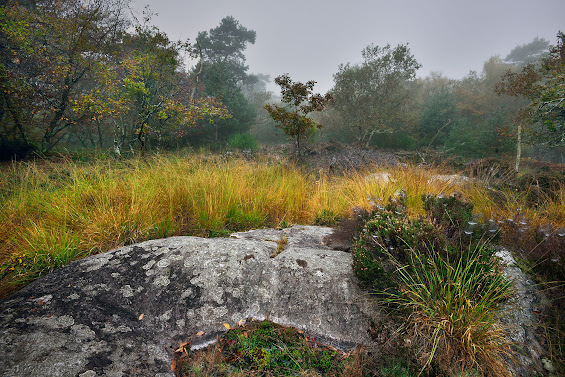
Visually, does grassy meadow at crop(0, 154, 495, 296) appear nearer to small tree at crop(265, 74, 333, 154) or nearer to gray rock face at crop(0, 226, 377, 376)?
gray rock face at crop(0, 226, 377, 376)

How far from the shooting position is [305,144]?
433 inches

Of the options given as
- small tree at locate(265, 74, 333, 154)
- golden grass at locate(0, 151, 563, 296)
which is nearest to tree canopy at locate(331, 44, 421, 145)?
small tree at locate(265, 74, 333, 154)

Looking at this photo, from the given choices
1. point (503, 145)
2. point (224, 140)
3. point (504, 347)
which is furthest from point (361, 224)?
point (224, 140)

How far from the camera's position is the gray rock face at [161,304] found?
1291 millimetres

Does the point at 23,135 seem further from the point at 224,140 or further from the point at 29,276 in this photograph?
the point at 224,140

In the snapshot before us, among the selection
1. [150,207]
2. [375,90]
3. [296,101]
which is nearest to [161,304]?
[150,207]

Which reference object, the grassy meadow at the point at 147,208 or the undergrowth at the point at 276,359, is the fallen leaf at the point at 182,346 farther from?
A: the grassy meadow at the point at 147,208

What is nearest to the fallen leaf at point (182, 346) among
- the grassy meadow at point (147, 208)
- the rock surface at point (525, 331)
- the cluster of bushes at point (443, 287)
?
the cluster of bushes at point (443, 287)

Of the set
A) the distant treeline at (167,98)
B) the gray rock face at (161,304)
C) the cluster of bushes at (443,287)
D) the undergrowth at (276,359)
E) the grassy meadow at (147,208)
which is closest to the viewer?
the gray rock face at (161,304)

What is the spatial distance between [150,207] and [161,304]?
167 cm

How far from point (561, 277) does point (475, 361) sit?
1.46 metres

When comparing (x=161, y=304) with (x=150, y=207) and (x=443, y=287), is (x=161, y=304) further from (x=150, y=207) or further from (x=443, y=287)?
(x=443, y=287)

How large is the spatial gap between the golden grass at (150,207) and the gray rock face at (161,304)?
1.88 feet

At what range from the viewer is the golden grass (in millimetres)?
2416
